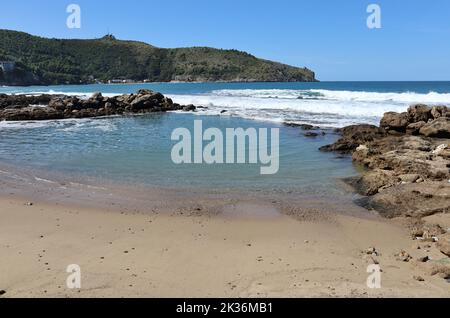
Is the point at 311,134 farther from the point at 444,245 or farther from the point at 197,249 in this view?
the point at 197,249

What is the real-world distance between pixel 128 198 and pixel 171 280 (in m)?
4.35

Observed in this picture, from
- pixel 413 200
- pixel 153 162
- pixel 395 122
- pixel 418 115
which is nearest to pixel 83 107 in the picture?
pixel 153 162

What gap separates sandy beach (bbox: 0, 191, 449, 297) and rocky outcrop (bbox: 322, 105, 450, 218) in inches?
31.6

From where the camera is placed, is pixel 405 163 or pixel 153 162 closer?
pixel 405 163

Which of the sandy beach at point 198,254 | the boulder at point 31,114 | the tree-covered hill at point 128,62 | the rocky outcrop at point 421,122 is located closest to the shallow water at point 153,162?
the sandy beach at point 198,254

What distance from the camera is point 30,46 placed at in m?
144

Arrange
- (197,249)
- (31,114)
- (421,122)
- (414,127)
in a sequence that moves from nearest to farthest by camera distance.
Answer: (197,249) < (414,127) < (421,122) < (31,114)

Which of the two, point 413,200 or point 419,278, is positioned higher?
point 413,200

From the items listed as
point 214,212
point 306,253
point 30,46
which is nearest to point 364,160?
point 214,212

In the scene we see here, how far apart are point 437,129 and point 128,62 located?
153296 millimetres

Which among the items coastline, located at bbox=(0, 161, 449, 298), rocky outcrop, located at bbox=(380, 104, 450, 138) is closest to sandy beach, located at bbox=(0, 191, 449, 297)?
→ coastline, located at bbox=(0, 161, 449, 298)

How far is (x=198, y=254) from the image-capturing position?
6.21 metres

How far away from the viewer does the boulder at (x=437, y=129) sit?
17.7m
